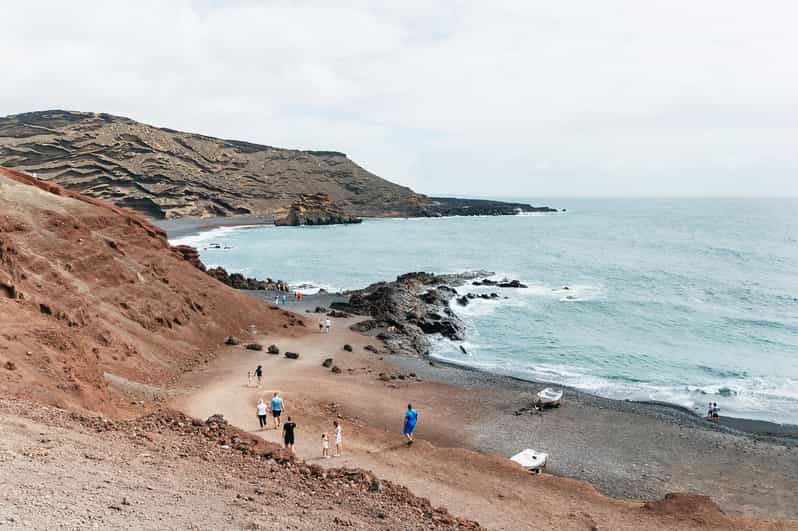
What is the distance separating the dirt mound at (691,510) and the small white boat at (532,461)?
377 centimetres

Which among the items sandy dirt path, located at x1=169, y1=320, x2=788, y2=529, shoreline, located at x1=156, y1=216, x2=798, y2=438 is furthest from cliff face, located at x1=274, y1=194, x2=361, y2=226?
sandy dirt path, located at x1=169, y1=320, x2=788, y2=529

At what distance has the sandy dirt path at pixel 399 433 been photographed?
14.4 metres

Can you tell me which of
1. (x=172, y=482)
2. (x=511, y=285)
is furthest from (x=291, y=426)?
(x=511, y=285)

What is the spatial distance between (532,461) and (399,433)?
5.48 meters

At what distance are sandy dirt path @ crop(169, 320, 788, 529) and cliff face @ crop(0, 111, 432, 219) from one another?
4305 inches

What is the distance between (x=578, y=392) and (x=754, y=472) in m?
10.0

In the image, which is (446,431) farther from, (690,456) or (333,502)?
(333,502)

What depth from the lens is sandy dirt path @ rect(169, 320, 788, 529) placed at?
14422 millimetres

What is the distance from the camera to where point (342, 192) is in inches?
6722

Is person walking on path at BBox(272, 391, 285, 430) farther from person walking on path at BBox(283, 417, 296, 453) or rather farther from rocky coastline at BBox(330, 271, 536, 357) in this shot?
rocky coastline at BBox(330, 271, 536, 357)

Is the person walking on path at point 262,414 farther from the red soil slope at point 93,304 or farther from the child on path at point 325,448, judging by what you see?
the red soil slope at point 93,304

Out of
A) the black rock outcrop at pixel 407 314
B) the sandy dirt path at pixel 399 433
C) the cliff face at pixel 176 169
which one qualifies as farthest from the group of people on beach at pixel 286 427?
the cliff face at pixel 176 169

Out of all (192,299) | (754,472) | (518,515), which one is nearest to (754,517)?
(754,472)

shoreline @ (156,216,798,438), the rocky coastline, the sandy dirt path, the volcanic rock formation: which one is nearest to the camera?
the sandy dirt path
